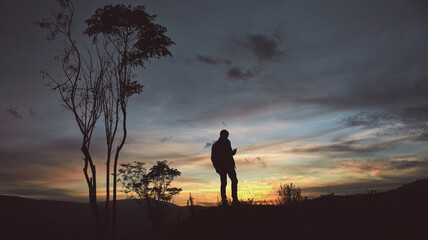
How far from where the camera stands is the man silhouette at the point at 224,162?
10875mm

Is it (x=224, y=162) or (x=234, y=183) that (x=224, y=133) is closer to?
(x=224, y=162)

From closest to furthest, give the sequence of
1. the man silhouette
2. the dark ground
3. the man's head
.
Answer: the dark ground < the man silhouette < the man's head

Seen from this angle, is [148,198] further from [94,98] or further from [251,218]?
[251,218]

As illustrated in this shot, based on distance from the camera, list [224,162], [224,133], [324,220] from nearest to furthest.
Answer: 1. [324,220]
2. [224,162]
3. [224,133]

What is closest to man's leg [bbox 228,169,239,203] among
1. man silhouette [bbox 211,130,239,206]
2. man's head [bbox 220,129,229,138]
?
A: man silhouette [bbox 211,130,239,206]

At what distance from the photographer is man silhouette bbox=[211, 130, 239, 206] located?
10.9 metres

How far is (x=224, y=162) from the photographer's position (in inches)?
430

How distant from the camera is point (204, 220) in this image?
29.6 feet

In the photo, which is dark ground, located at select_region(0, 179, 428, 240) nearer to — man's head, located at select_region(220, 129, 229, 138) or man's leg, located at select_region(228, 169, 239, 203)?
man's leg, located at select_region(228, 169, 239, 203)

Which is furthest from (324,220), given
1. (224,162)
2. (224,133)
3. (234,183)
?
(224,133)

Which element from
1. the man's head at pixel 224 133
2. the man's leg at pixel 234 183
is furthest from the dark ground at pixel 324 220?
the man's head at pixel 224 133

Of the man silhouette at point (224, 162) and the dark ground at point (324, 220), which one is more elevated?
the man silhouette at point (224, 162)

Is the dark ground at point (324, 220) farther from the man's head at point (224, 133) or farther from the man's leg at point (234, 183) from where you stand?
the man's head at point (224, 133)

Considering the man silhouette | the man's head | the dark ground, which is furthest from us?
the man's head
